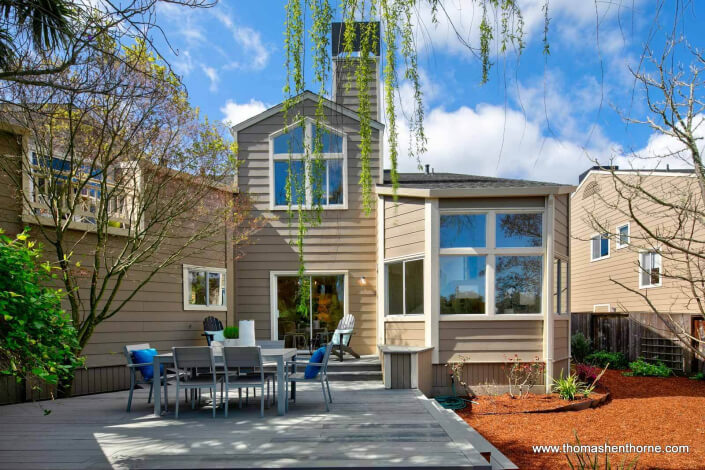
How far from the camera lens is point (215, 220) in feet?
29.9

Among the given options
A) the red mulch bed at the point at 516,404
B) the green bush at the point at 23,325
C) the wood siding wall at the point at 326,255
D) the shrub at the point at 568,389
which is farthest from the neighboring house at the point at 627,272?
the green bush at the point at 23,325

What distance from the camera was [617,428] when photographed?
22.0 feet

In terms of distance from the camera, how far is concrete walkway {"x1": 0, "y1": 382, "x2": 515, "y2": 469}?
12.8 feet

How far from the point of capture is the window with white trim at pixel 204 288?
9.58 meters

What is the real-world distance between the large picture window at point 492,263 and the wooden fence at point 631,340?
3.30m

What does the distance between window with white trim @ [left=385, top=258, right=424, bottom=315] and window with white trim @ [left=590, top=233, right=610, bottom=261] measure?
8453 mm

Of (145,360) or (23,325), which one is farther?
(145,360)

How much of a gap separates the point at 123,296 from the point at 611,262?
13.1 m

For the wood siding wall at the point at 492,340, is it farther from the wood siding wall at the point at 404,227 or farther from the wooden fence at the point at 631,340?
the wooden fence at the point at 631,340

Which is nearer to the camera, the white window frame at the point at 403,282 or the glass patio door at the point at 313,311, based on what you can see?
the white window frame at the point at 403,282

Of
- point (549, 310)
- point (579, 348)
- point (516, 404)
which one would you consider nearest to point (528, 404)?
point (516, 404)

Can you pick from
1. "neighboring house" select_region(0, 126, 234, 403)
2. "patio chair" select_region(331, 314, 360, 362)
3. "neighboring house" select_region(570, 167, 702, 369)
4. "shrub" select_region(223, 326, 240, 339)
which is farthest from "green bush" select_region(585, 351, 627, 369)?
"neighboring house" select_region(0, 126, 234, 403)

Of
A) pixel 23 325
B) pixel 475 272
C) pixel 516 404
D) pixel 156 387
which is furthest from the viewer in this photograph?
pixel 475 272

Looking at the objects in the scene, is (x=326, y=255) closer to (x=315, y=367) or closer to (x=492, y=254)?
(x=492, y=254)
